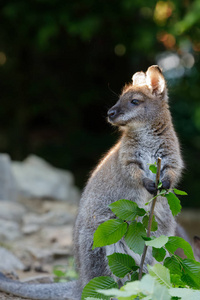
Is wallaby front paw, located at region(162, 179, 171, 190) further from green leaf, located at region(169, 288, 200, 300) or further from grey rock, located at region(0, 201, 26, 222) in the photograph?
grey rock, located at region(0, 201, 26, 222)

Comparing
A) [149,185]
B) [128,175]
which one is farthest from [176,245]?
[128,175]

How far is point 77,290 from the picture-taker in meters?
4.88

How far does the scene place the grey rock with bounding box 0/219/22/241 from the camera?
735 centimetres

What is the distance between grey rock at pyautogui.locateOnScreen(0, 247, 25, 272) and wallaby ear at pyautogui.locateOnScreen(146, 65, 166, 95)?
2.71 meters

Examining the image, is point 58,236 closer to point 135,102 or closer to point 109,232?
point 135,102

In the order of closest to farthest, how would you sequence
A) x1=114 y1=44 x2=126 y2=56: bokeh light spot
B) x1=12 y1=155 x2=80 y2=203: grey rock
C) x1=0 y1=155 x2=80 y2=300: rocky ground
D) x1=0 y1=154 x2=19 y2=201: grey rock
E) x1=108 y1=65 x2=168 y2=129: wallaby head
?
x1=108 y1=65 x2=168 y2=129: wallaby head, x1=0 y1=155 x2=80 y2=300: rocky ground, x1=0 y1=154 x2=19 y2=201: grey rock, x1=12 y1=155 x2=80 y2=203: grey rock, x1=114 y1=44 x2=126 y2=56: bokeh light spot

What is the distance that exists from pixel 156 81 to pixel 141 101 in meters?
0.26

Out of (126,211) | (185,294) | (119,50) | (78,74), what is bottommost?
(185,294)

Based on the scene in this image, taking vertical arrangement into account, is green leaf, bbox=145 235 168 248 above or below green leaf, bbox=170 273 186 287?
above

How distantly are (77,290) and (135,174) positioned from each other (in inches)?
51.8

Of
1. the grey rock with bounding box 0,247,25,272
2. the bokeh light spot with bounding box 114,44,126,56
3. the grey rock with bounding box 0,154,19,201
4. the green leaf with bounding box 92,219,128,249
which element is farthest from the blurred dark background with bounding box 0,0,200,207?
the green leaf with bounding box 92,219,128,249

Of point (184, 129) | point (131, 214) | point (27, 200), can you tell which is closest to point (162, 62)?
point (184, 129)

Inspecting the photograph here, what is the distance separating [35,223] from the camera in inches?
322

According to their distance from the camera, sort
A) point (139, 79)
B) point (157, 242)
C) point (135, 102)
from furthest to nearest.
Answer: point (139, 79), point (135, 102), point (157, 242)
